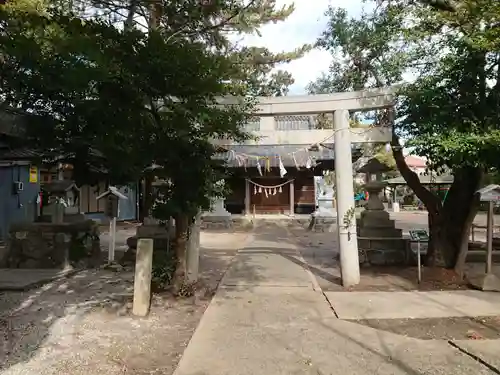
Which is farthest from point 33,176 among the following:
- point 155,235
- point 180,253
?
point 180,253

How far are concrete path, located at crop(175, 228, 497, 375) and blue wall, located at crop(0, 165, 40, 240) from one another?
9.69 meters

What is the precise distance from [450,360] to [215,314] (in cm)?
295

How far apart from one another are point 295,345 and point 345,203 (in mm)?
3633

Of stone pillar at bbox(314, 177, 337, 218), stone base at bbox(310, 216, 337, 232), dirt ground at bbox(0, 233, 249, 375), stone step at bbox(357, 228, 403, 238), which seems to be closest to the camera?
dirt ground at bbox(0, 233, 249, 375)

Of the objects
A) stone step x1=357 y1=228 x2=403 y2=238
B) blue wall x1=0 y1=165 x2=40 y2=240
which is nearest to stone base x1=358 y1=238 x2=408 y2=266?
stone step x1=357 y1=228 x2=403 y2=238

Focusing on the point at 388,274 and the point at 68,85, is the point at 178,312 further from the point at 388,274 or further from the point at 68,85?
the point at 388,274

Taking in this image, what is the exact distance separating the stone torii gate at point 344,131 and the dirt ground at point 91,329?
2485mm

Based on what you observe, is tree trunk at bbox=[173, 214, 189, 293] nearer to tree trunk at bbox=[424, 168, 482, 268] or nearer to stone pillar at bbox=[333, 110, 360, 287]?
stone pillar at bbox=[333, 110, 360, 287]

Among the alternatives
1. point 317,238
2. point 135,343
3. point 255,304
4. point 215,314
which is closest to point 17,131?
point 135,343

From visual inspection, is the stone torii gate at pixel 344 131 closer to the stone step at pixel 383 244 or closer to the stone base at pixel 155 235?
the stone step at pixel 383 244

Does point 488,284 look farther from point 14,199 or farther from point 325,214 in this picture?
point 14,199

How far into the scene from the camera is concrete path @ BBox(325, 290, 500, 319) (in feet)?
19.3

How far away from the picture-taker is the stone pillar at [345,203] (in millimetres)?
7820

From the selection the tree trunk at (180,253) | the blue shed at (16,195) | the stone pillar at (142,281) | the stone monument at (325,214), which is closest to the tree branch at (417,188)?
the tree trunk at (180,253)
